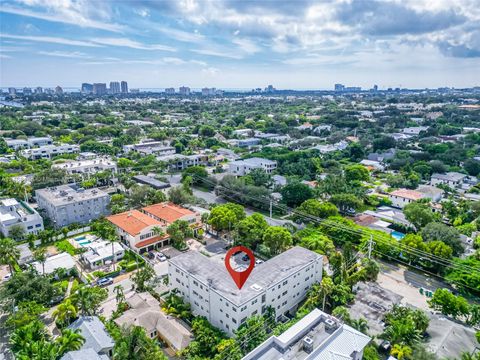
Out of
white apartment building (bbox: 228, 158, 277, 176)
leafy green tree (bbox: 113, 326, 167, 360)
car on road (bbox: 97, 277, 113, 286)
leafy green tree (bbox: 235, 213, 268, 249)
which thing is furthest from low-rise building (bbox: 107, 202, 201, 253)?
white apartment building (bbox: 228, 158, 277, 176)

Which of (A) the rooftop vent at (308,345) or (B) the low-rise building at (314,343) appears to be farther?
(A) the rooftop vent at (308,345)

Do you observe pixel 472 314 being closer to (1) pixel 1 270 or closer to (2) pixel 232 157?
(1) pixel 1 270

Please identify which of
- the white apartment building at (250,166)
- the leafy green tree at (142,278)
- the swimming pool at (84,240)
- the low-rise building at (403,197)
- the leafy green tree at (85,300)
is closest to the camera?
the leafy green tree at (85,300)

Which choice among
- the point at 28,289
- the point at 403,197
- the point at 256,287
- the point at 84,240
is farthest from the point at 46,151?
the point at 403,197

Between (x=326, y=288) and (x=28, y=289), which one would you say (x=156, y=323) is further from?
(x=326, y=288)

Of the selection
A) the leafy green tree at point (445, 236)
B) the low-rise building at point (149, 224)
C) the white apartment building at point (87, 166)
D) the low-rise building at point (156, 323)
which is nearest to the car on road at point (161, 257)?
the low-rise building at point (149, 224)

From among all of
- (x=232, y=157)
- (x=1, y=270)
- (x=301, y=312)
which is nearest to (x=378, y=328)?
(x=301, y=312)

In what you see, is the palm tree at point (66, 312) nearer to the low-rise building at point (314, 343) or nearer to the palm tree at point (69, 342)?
the palm tree at point (69, 342)
